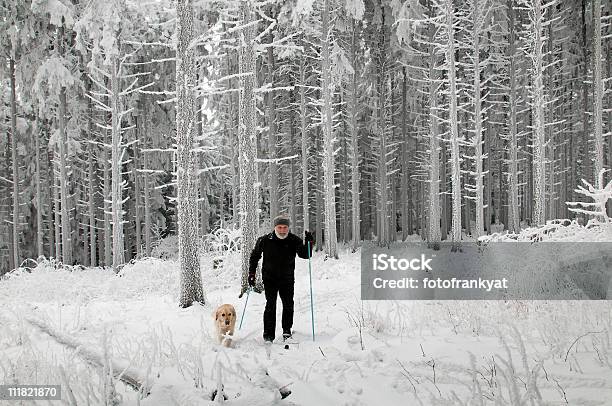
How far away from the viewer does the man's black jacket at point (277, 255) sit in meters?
6.48

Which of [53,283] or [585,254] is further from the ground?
[585,254]

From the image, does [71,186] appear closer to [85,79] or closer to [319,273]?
[85,79]

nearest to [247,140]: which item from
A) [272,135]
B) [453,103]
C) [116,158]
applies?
[116,158]

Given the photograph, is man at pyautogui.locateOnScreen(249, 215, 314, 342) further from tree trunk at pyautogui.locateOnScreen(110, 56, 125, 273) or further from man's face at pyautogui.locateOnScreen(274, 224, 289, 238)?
tree trunk at pyautogui.locateOnScreen(110, 56, 125, 273)

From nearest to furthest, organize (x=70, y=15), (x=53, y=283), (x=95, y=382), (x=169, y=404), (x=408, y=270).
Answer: (x=169, y=404)
(x=95, y=382)
(x=408, y=270)
(x=53, y=283)
(x=70, y=15)

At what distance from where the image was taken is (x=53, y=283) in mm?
14430

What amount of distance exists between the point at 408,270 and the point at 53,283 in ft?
37.6

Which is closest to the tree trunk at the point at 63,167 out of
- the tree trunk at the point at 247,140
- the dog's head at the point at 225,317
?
the tree trunk at the point at 247,140

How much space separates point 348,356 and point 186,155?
6.10m

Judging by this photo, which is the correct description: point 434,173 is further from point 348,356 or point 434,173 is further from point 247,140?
point 348,356

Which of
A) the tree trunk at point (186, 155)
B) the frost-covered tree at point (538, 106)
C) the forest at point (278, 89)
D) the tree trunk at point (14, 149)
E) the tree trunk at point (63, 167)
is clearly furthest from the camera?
the tree trunk at point (14, 149)

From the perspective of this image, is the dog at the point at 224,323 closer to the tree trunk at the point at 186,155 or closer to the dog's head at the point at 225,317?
the dog's head at the point at 225,317

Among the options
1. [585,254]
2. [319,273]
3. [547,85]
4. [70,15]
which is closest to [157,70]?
[70,15]

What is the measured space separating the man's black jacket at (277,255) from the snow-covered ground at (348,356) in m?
0.97
